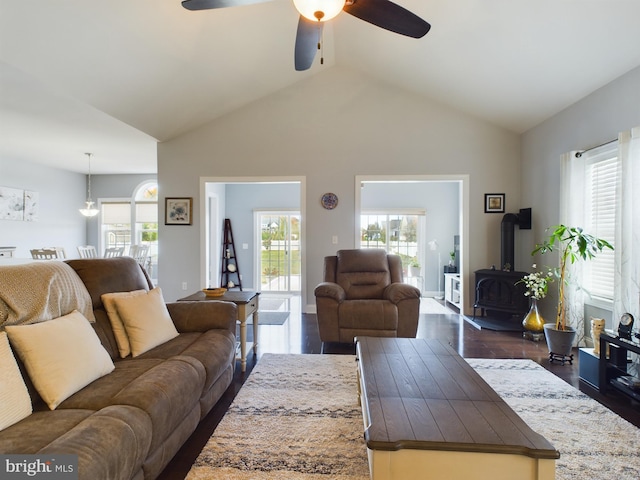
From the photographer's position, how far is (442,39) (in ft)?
10.9

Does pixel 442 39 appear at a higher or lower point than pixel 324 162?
higher

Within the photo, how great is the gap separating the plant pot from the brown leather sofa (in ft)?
9.93

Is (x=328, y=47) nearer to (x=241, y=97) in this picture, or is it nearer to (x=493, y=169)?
(x=241, y=97)

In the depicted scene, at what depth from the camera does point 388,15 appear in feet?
6.35

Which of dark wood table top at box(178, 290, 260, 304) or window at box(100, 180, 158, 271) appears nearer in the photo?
dark wood table top at box(178, 290, 260, 304)

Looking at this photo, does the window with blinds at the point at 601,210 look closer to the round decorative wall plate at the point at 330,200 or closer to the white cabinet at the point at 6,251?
the round decorative wall plate at the point at 330,200

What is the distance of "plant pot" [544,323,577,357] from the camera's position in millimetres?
2953

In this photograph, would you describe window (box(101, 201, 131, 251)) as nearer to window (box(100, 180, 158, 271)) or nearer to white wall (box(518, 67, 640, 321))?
window (box(100, 180, 158, 271))

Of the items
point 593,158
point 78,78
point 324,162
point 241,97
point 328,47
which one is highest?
point 328,47

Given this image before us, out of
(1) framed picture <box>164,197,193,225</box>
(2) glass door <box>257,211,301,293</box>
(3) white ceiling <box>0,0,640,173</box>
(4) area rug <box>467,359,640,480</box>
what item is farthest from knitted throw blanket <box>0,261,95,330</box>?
(2) glass door <box>257,211,301,293</box>

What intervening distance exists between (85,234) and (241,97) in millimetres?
5664

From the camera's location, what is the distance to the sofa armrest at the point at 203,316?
2389 millimetres

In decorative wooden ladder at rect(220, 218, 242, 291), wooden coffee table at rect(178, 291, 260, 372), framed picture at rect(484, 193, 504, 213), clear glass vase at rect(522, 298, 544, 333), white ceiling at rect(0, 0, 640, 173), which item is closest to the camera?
white ceiling at rect(0, 0, 640, 173)

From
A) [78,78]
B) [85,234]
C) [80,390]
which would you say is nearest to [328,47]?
[78,78]
